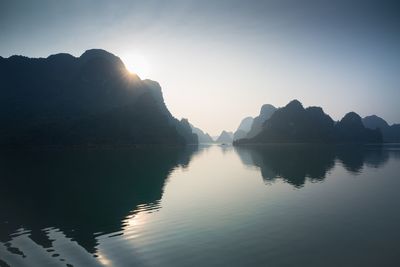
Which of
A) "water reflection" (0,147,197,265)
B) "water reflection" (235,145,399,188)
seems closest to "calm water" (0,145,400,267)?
"water reflection" (0,147,197,265)

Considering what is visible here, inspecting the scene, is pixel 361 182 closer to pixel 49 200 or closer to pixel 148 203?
pixel 148 203

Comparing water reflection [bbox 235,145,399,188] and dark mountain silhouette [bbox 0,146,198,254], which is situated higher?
water reflection [bbox 235,145,399,188]

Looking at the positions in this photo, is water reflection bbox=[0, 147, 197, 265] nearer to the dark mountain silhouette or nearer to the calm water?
the dark mountain silhouette

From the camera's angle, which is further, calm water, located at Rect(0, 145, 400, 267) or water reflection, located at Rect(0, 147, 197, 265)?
water reflection, located at Rect(0, 147, 197, 265)

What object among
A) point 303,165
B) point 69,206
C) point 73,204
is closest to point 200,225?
point 69,206

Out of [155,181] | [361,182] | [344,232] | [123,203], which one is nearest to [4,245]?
[123,203]

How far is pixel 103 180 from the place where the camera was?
52.2 metres

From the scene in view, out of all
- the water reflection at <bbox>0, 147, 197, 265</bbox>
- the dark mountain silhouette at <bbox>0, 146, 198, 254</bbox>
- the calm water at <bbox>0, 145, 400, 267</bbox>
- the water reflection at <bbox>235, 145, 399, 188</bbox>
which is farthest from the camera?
the water reflection at <bbox>235, 145, 399, 188</bbox>

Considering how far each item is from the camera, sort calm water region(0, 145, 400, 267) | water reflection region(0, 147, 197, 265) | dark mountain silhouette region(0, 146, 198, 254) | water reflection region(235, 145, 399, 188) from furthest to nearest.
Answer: water reflection region(235, 145, 399, 188) < dark mountain silhouette region(0, 146, 198, 254) < water reflection region(0, 147, 197, 265) < calm water region(0, 145, 400, 267)

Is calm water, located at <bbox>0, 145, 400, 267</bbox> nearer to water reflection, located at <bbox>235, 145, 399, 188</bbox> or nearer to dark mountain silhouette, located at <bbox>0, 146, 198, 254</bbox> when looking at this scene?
dark mountain silhouette, located at <bbox>0, 146, 198, 254</bbox>

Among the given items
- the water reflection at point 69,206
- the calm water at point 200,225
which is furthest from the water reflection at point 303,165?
the water reflection at point 69,206

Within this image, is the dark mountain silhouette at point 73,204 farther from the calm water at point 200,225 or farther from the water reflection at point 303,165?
the water reflection at point 303,165

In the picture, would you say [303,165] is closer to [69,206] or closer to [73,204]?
[73,204]

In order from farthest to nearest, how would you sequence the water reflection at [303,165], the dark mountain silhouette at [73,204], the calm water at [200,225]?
1. the water reflection at [303,165]
2. the dark mountain silhouette at [73,204]
3. the calm water at [200,225]
